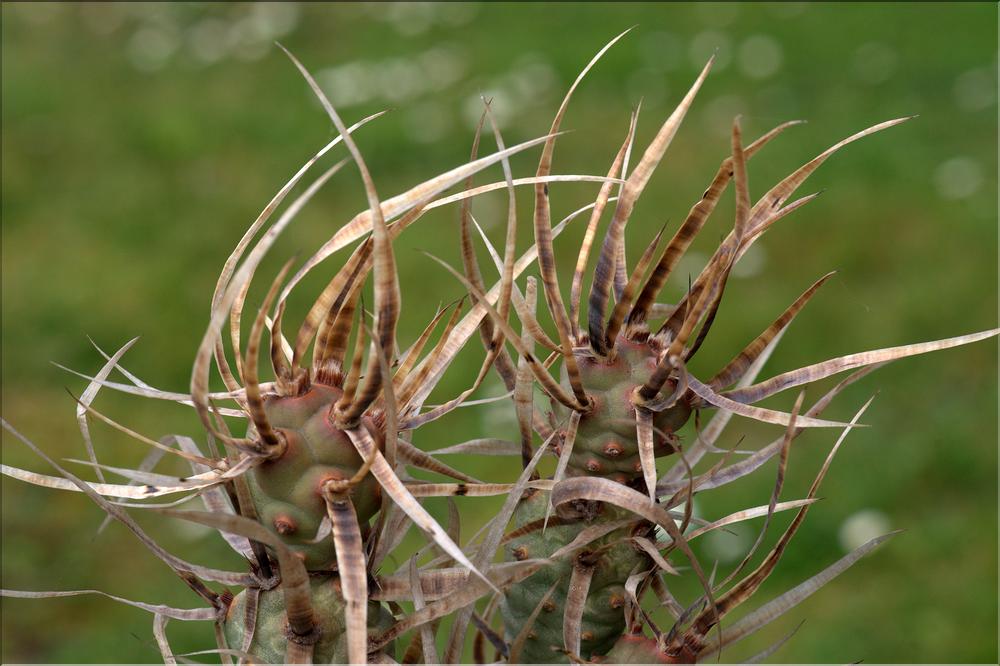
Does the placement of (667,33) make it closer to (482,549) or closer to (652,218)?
(652,218)

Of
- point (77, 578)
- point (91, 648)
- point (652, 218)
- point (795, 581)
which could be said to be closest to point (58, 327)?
point (77, 578)

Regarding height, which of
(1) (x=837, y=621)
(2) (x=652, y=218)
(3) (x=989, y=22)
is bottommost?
(1) (x=837, y=621)

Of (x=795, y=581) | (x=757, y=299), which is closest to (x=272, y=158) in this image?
(x=757, y=299)

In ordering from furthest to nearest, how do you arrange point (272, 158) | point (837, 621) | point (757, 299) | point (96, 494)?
1. point (272, 158)
2. point (757, 299)
3. point (837, 621)
4. point (96, 494)

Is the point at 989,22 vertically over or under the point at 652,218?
over

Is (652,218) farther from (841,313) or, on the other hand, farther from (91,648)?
(91,648)

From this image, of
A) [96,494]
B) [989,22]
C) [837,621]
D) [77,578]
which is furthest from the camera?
[989,22]

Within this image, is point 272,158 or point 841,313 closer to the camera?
point 841,313
